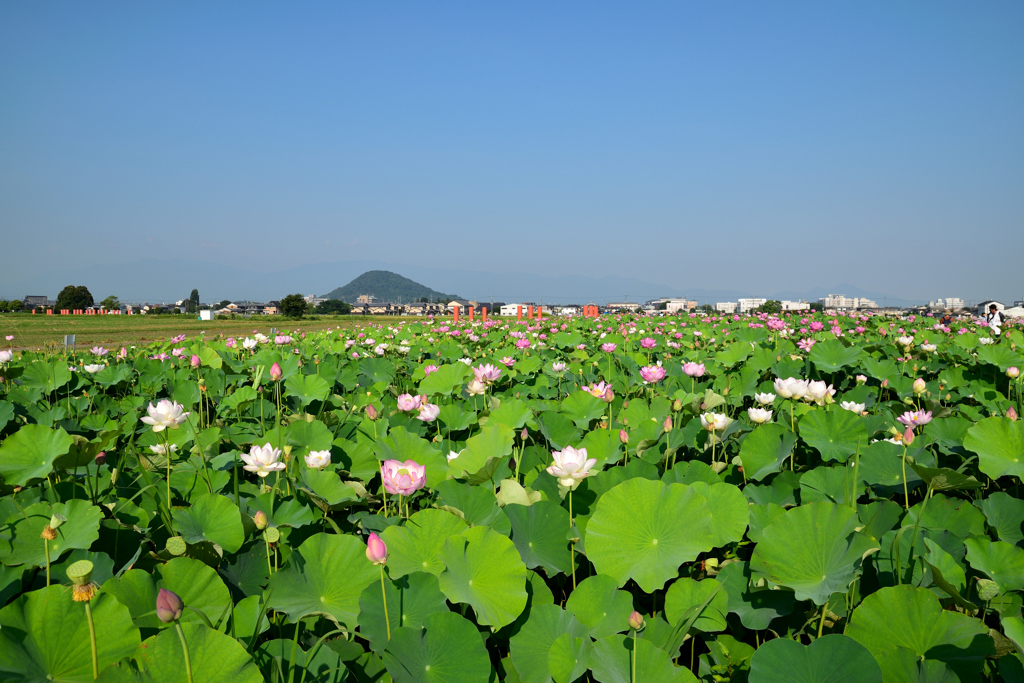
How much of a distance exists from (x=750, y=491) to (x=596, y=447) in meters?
0.40

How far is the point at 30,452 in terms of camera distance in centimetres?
132

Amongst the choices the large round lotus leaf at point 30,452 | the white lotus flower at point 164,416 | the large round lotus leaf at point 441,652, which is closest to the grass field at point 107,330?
the large round lotus leaf at point 30,452

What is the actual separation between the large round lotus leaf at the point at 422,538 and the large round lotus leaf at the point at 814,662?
52 cm

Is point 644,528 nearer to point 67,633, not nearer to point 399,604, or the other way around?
point 399,604

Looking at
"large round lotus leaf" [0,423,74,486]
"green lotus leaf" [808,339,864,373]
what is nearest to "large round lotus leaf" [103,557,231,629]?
"large round lotus leaf" [0,423,74,486]

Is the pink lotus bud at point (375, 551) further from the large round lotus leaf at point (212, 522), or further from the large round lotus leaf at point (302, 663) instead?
the large round lotus leaf at point (212, 522)

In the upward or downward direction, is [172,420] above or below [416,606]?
above

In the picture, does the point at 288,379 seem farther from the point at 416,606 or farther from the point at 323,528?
the point at 416,606

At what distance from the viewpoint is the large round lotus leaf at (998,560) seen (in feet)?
2.91

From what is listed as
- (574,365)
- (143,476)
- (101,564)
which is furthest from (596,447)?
(574,365)

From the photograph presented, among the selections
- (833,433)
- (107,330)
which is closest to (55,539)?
(833,433)

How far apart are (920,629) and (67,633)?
3.85ft

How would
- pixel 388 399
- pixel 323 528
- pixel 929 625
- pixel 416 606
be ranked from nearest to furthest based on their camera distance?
pixel 929 625, pixel 416 606, pixel 323 528, pixel 388 399

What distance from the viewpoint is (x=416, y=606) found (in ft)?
2.87
